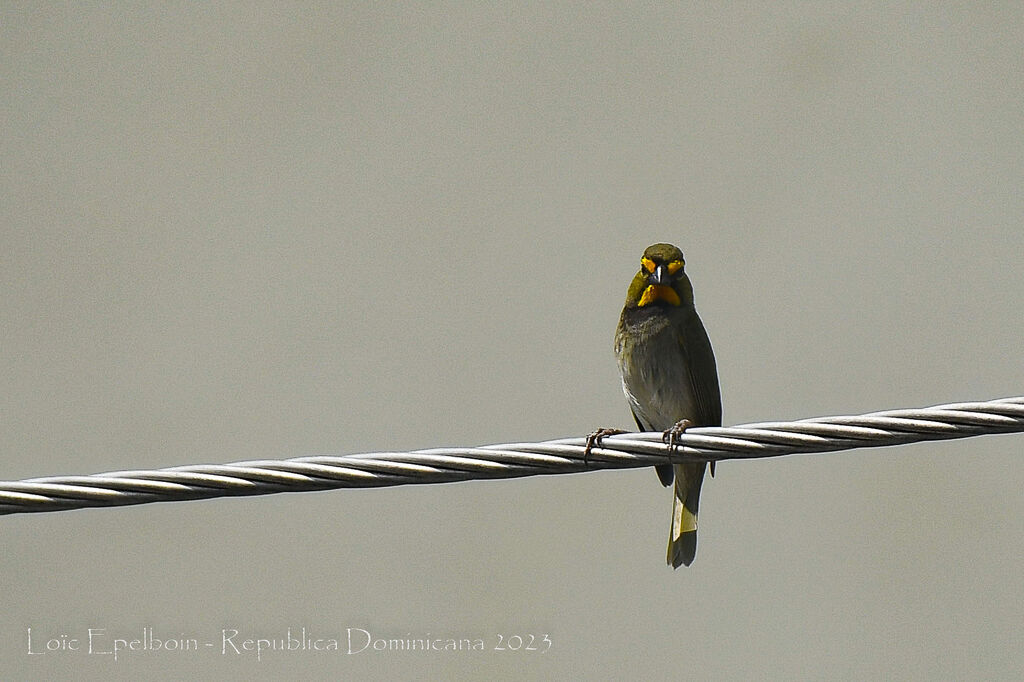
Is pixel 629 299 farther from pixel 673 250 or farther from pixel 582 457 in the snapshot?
pixel 582 457

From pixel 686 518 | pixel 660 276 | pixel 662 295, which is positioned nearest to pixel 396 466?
pixel 660 276

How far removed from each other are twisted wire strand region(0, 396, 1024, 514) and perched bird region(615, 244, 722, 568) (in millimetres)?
1927

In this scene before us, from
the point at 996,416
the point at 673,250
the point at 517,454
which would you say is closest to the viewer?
the point at 996,416

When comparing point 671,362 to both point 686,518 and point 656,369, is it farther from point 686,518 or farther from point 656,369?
point 686,518

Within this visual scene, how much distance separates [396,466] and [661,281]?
212cm

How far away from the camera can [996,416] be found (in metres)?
2.07

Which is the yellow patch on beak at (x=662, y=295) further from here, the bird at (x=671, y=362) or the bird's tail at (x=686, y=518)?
the bird's tail at (x=686, y=518)

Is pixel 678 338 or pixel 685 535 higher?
pixel 678 338

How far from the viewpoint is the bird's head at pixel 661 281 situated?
4084mm

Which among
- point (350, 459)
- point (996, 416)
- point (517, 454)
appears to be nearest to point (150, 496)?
point (350, 459)

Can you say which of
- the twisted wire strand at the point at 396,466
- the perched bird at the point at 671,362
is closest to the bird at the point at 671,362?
the perched bird at the point at 671,362

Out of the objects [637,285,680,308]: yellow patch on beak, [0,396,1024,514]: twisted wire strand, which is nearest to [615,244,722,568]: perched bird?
[637,285,680,308]: yellow patch on beak

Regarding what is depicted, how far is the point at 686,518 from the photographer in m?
4.32

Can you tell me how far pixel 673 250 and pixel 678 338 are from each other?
0.34 metres
